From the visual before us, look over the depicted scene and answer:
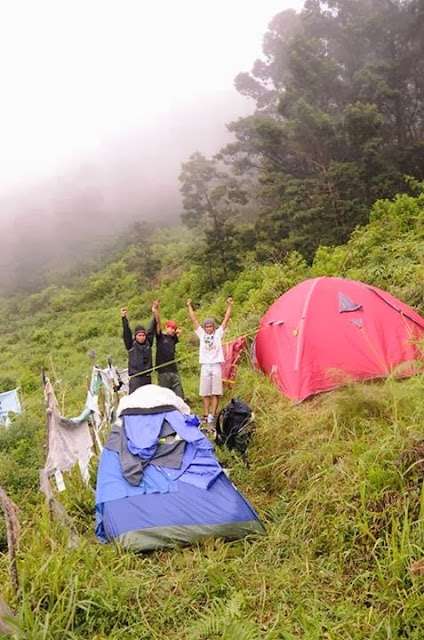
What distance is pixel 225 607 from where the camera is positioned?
277cm

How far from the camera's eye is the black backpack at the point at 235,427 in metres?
4.86

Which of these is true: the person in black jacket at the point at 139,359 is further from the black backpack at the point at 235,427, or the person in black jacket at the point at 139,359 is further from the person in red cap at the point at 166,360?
the black backpack at the point at 235,427

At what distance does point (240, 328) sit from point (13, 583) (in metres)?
6.05

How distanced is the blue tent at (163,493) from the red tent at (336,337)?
1935 millimetres

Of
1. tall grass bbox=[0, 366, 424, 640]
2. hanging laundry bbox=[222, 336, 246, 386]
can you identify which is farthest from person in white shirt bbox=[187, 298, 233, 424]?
tall grass bbox=[0, 366, 424, 640]

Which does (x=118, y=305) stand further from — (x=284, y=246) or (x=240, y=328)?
(x=240, y=328)

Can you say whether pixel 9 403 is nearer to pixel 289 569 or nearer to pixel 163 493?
pixel 163 493

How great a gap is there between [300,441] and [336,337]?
1.86 m

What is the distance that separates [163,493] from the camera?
11.9 ft

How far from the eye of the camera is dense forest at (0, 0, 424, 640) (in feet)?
8.89

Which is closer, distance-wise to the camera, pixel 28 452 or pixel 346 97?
pixel 28 452

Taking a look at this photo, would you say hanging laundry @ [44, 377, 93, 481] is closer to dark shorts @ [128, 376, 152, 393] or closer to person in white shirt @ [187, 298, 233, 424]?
dark shorts @ [128, 376, 152, 393]

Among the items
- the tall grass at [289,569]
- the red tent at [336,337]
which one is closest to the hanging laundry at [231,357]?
the red tent at [336,337]

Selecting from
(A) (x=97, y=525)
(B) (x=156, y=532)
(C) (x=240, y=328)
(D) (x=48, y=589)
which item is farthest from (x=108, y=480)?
(C) (x=240, y=328)
